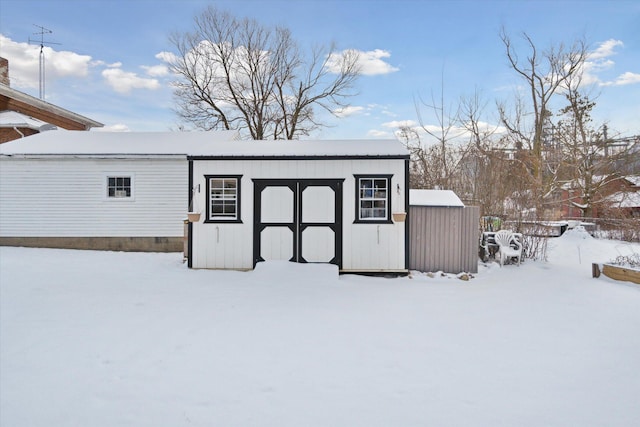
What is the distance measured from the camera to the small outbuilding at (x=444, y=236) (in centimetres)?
853

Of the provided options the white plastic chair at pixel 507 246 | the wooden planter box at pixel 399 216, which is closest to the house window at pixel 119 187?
the wooden planter box at pixel 399 216

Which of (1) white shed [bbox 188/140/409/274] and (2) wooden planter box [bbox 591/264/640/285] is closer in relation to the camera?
(2) wooden planter box [bbox 591/264/640/285]

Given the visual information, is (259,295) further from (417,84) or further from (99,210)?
(417,84)

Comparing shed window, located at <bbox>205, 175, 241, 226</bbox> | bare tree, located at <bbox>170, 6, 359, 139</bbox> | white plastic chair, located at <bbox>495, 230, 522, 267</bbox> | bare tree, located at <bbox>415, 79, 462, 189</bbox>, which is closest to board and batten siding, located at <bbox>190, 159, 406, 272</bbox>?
shed window, located at <bbox>205, 175, 241, 226</bbox>

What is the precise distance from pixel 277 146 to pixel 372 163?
233 centimetres

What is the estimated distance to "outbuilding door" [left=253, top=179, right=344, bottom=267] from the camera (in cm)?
816

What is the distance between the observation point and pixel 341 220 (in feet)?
26.7

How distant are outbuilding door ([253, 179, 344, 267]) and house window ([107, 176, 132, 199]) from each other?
19.3ft

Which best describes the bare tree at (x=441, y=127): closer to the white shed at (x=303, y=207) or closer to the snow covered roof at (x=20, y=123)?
the white shed at (x=303, y=207)

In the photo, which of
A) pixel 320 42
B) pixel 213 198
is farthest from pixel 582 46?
pixel 213 198

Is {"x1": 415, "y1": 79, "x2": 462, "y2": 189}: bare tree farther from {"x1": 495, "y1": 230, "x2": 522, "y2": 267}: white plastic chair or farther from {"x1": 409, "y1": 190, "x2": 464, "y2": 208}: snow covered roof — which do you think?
{"x1": 409, "y1": 190, "x2": 464, "y2": 208}: snow covered roof

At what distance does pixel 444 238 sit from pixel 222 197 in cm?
525

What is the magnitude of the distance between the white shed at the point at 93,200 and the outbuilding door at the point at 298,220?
447 centimetres

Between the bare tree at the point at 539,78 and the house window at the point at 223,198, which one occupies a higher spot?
the bare tree at the point at 539,78
